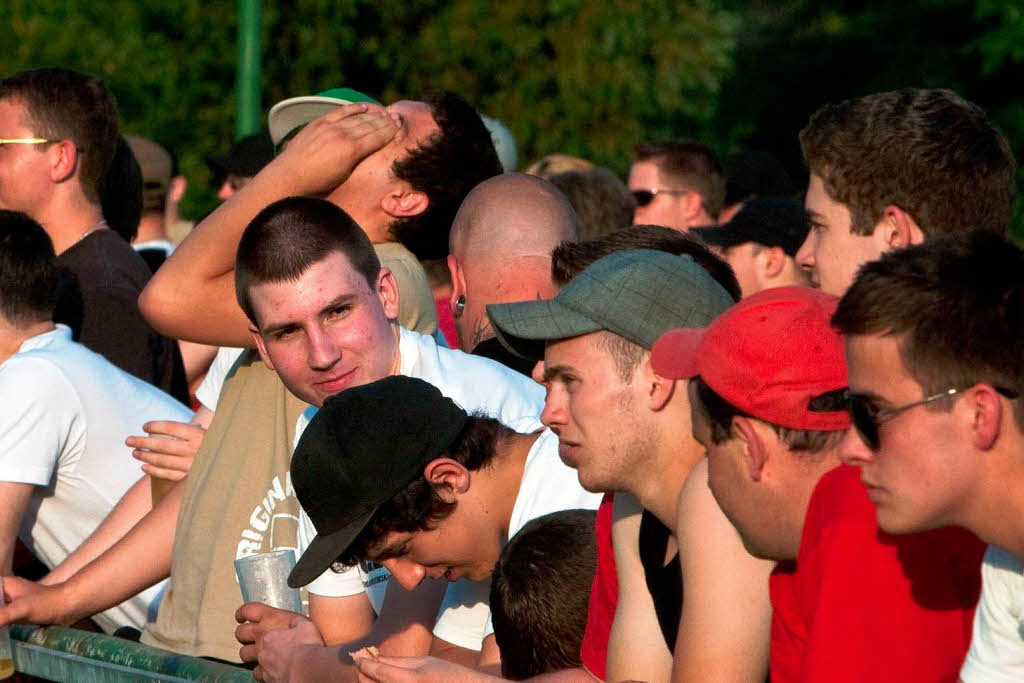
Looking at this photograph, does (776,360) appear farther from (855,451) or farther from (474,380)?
(474,380)

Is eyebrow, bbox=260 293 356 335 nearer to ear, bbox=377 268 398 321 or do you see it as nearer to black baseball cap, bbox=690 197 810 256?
ear, bbox=377 268 398 321

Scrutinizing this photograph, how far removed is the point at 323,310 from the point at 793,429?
70.8 inches

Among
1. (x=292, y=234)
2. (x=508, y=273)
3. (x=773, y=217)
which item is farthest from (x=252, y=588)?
(x=773, y=217)

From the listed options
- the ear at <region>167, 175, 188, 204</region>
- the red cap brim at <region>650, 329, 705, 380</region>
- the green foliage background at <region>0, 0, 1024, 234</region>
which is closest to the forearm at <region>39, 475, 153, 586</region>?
the red cap brim at <region>650, 329, 705, 380</region>

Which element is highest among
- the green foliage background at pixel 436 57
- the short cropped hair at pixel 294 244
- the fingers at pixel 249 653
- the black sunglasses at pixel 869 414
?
the black sunglasses at pixel 869 414

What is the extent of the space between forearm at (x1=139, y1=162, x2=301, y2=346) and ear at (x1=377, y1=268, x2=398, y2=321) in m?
0.46

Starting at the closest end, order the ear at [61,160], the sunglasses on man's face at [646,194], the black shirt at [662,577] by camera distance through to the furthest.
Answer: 1. the black shirt at [662,577]
2. the ear at [61,160]
3. the sunglasses on man's face at [646,194]

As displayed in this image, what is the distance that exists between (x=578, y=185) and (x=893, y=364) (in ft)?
17.2

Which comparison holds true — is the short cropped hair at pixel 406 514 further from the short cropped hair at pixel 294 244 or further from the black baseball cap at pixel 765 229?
the black baseball cap at pixel 765 229

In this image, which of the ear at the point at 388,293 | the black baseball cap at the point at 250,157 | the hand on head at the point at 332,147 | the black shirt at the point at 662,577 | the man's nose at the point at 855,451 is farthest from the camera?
the black baseball cap at the point at 250,157

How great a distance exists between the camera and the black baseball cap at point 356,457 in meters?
3.59

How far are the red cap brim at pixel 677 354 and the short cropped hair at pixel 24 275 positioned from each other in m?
3.33

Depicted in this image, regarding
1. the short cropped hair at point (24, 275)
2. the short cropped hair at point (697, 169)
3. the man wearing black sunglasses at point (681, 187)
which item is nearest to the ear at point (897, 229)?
the short cropped hair at point (24, 275)

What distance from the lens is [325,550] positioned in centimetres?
358
